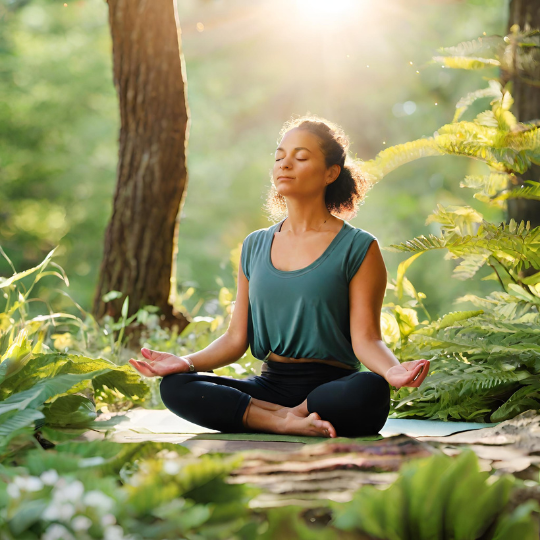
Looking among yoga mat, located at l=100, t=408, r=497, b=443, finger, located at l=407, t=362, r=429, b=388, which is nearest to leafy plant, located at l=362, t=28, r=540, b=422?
yoga mat, located at l=100, t=408, r=497, b=443

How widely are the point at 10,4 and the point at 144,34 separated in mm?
8482

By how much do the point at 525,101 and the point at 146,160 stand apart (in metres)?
2.68

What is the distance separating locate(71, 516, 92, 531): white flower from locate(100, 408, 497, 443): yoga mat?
112cm

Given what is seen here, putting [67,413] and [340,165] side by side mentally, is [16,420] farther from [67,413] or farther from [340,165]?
[340,165]

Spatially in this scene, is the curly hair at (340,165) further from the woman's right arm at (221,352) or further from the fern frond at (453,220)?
the woman's right arm at (221,352)

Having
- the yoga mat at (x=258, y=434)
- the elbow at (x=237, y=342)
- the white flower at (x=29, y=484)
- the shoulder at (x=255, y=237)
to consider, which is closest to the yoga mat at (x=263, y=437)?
the yoga mat at (x=258, y=434)

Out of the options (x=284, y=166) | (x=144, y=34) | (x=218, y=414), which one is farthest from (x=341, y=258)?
(x=144, y=34)

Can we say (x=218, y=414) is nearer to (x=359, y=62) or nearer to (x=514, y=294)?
(x=514, y=294)

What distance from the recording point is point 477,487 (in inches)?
46.2

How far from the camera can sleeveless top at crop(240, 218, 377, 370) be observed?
2.52 metres

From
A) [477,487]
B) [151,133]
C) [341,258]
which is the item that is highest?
[151,133]

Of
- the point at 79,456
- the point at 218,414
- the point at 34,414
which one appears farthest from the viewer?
the point at 218,414

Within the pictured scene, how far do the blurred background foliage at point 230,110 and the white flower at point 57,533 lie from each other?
368 inches

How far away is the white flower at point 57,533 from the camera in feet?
3.41
